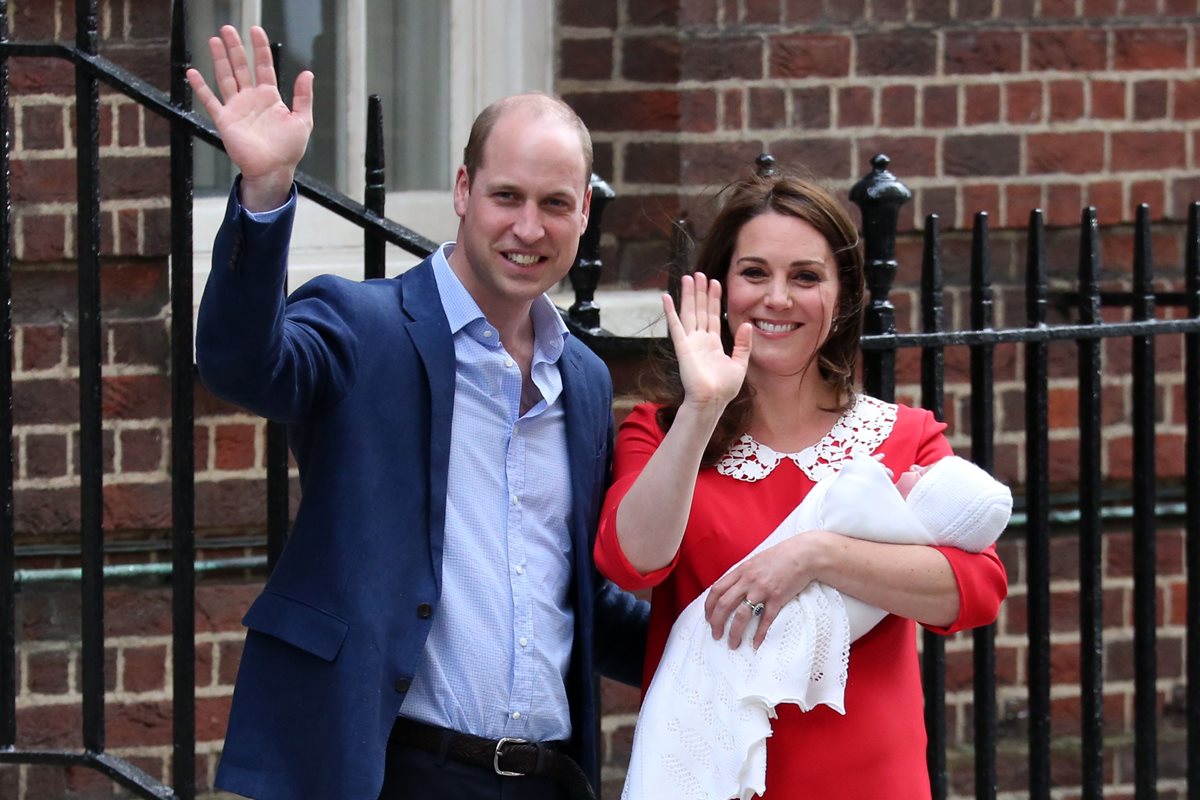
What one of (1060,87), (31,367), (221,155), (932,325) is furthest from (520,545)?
(1060,87)

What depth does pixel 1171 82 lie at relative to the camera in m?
4.53

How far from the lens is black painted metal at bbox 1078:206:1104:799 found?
3.49 metres

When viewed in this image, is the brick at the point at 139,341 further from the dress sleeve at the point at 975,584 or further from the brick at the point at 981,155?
the dress sleeve at the point at 975,584

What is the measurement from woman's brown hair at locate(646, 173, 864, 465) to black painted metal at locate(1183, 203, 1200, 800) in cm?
131

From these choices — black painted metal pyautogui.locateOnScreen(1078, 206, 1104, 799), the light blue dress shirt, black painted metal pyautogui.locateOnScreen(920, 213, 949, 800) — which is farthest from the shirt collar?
black painted metal pyautogui.locateOnScreen(1078, 206, 1104, 799)

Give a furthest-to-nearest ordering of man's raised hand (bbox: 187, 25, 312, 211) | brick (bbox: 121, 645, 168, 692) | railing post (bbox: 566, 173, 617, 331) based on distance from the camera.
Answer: brick (bbox: 121, 645, 168, 692)
railing post (bbox: 566, 173, 617, 331)
man's raised hand (bbox: 187, 25, 312, 211)

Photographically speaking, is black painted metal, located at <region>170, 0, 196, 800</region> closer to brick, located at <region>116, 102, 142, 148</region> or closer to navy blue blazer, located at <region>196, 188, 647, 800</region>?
navy blue blazer, located at <region>196, 188, 647, 800</region>

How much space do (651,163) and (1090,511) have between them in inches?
61.5

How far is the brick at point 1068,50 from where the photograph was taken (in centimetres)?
446

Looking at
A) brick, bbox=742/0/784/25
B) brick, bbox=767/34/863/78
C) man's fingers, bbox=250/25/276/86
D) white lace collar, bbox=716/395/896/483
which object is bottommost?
white lace collar, bbox=716/395/896/483

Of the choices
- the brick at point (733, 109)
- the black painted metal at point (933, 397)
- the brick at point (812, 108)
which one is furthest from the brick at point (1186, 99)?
the black painted metal at point (933, 397)

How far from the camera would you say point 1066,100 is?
176 inches

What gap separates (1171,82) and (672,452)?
2.81m

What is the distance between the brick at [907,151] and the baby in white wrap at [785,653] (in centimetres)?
207
